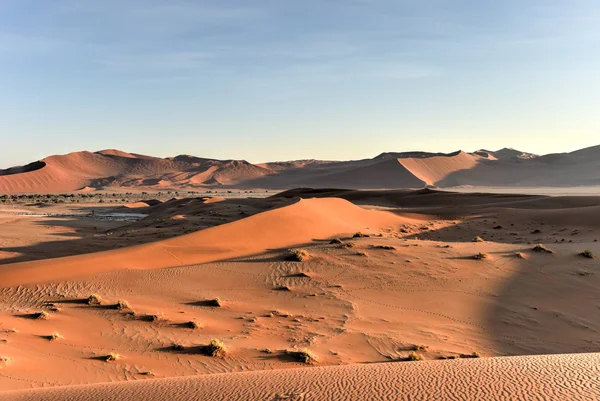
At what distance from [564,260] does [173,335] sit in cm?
1107

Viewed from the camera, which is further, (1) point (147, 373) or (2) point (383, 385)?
(1) point (147, 373)

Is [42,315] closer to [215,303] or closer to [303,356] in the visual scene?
[215,303]

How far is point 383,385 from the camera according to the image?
15.6ft

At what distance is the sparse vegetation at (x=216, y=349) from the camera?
697 centimetres

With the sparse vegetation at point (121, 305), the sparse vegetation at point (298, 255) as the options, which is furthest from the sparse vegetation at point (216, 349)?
the sparse vegetation at point (298, 255)

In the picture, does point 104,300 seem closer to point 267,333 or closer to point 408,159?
point 267,333

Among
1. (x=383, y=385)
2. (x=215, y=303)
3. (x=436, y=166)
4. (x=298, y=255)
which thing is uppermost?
(x=436, y=166)

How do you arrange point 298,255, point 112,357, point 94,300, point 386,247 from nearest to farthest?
point 112,357
point 94,300
point 298,255
point 386,247

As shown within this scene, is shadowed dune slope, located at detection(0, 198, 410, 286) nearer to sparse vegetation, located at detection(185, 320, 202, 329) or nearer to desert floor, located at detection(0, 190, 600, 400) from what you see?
desert floor, located at detection(0, 190, 600, 400)

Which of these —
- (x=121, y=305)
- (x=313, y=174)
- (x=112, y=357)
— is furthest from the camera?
(x=313, y=174)

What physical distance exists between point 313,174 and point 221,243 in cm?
11635

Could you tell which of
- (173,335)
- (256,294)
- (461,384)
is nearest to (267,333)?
(173,335)

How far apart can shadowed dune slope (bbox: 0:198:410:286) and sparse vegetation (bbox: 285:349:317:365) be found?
674 centimetres

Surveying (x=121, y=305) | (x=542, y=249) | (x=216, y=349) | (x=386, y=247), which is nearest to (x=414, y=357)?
(x=216, y=349)
